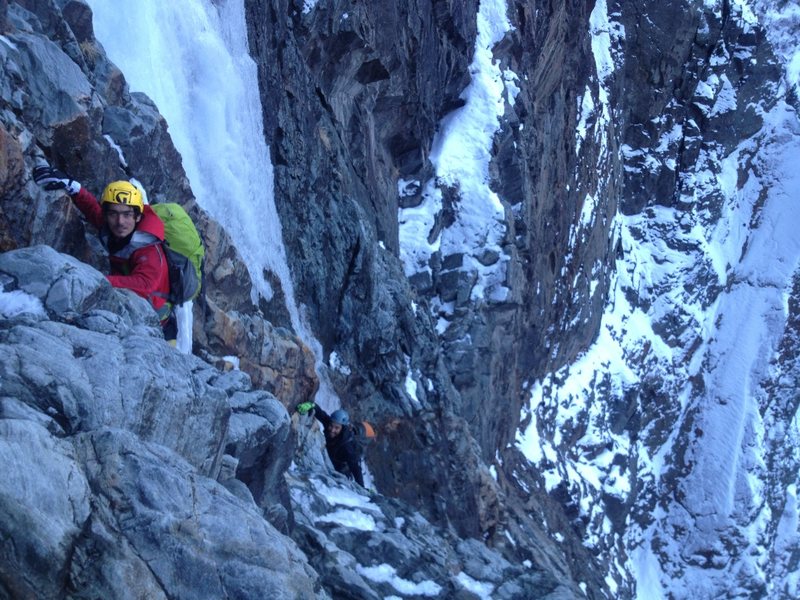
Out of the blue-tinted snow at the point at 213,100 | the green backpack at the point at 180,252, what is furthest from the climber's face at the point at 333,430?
the green backpack at the point at 180,252

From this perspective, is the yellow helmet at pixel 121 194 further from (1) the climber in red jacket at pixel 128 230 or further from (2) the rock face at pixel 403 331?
(2) the rock face at pixel 403 331

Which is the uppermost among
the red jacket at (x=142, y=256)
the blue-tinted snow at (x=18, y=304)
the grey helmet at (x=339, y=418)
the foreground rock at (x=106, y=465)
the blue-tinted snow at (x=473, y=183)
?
the blue-tinted snow at (x=473, y=183)

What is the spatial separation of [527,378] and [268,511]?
26031mm

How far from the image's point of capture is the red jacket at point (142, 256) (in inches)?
292

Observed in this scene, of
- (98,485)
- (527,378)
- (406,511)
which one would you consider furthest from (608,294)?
(98,485)

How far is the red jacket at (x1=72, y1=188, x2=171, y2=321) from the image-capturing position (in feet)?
24.4

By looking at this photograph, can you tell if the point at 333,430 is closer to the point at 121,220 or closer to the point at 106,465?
the point at 121,220

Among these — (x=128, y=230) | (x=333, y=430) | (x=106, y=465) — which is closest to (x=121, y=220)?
(x=128, y=230)

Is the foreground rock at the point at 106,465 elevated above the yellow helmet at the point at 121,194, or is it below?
below

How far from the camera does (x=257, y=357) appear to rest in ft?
39.3

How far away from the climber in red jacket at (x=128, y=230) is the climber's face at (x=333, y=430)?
5706 millimetres

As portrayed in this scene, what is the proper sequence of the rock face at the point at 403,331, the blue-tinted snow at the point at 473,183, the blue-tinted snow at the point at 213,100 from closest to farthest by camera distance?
1. the rock face at the point at 403,331
2. the blue-tinted snow at the point at 213,100
3. the blue-tinted snow at the point at 473,183

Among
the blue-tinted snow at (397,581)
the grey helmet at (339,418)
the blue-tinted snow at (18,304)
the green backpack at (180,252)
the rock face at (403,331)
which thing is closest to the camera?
the rock face at (403,331)

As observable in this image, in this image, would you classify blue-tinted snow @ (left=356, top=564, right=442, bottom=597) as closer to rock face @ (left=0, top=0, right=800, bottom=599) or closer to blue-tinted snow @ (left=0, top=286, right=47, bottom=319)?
rock face @ (left=0, top=0, right=800, bottom=599)
